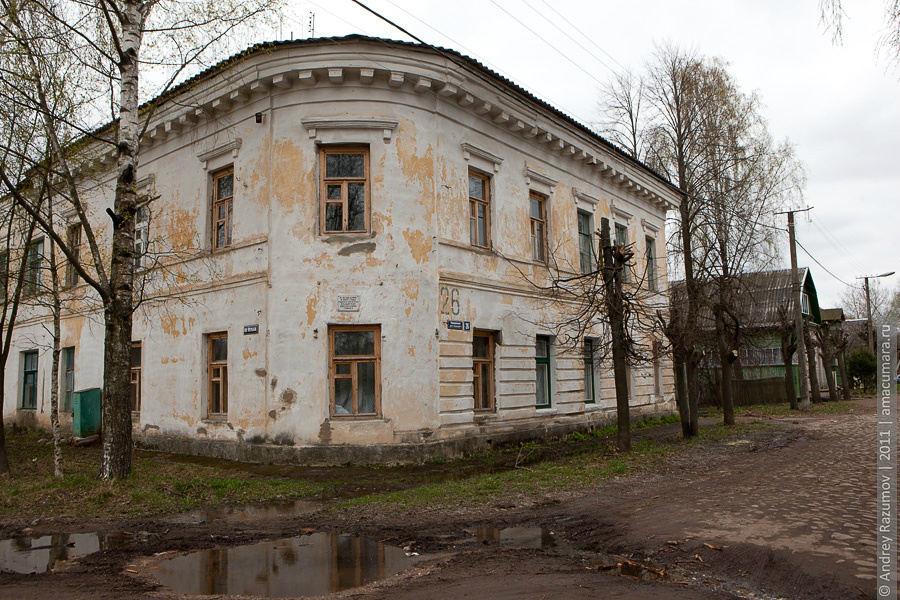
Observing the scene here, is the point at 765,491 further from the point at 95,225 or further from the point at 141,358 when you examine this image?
the point at 95,225

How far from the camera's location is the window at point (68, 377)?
1922cm

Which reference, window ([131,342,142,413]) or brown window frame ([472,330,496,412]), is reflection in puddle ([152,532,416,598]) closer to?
brown window frame ([472,330,496,412])

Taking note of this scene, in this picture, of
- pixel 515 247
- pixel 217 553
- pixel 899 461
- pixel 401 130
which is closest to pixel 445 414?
pixel 515 247

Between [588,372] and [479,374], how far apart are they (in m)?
5.32

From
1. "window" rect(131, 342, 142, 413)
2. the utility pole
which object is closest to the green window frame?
"window" rect(131, 342, 142, 413)

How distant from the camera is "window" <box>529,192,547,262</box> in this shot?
1697cm

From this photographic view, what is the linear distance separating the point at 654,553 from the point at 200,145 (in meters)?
13.6

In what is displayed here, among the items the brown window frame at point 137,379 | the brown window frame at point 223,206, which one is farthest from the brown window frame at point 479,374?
the brown window frame at point 137,379

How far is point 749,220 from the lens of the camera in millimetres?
26188

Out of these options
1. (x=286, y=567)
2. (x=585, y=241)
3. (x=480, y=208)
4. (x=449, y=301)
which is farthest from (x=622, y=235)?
(x=286, y=567)

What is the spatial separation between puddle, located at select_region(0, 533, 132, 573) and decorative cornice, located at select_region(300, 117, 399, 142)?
336 inches

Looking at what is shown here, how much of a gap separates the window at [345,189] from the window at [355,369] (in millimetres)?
2161

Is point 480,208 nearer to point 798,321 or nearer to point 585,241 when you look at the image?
point 585,241

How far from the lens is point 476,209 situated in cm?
1509
